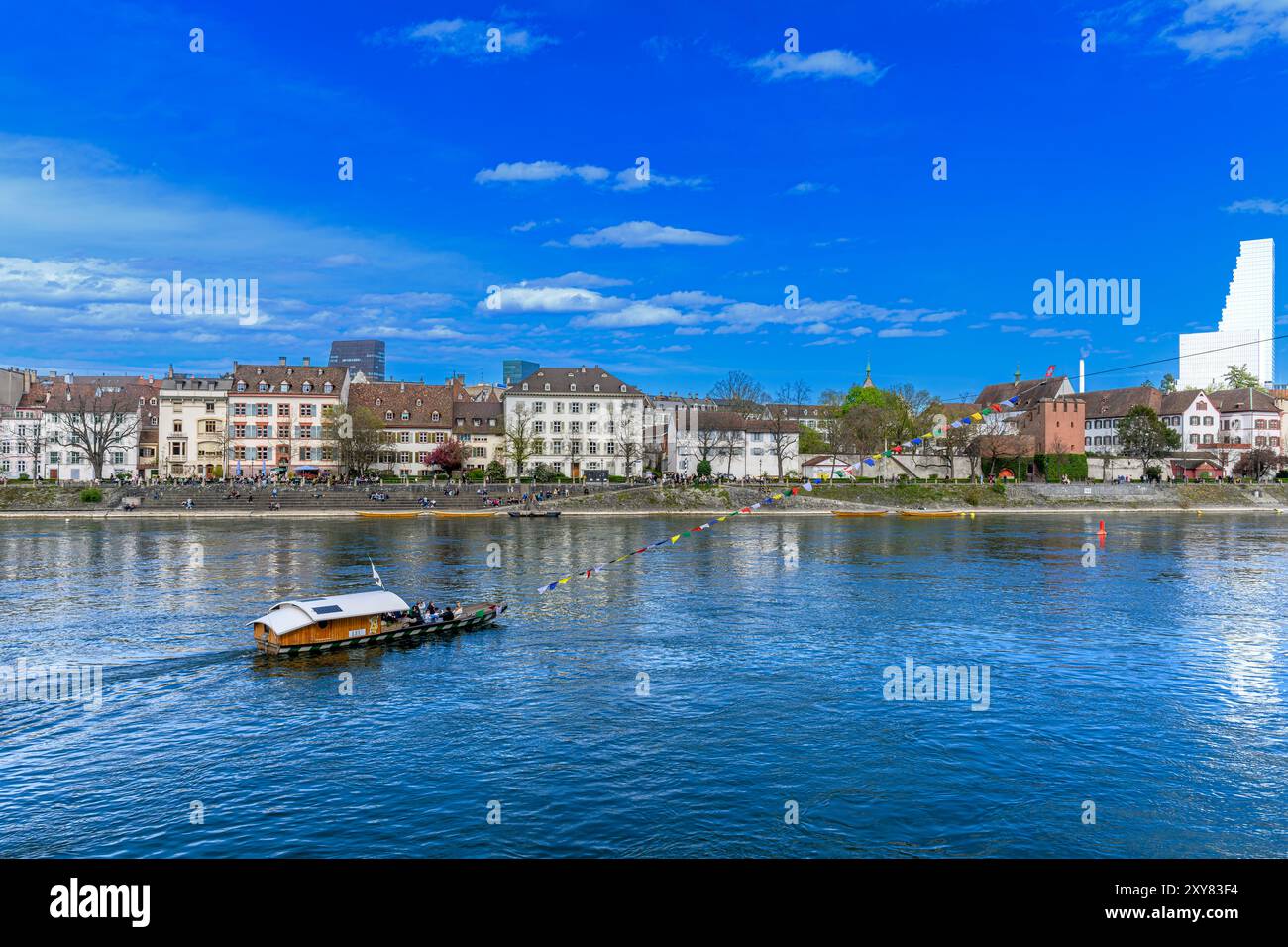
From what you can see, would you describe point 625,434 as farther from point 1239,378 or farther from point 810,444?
point 1239,378

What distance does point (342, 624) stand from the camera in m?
33.9

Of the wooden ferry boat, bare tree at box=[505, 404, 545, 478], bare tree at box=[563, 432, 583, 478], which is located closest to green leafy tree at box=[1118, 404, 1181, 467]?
bare tree at box=[563, 432, 583, 478]

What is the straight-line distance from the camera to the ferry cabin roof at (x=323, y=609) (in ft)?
107

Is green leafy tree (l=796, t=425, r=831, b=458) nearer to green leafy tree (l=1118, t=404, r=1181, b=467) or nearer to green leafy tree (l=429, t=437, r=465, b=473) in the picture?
green leafy tree (l=1118, t=404, r=1181, b=467)

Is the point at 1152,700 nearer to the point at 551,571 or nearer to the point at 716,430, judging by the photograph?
the point at 551,571

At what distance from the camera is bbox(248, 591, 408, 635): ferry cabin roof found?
3262cm

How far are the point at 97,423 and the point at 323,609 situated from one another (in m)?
94.2

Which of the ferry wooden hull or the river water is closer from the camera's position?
the river water

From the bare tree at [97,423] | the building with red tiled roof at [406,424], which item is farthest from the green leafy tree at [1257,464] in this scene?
the bare tree at [97,423]

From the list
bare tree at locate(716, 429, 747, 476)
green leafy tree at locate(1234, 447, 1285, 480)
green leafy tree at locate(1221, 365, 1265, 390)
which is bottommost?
green leafy tree at locate(1234, 447, 1285, 480)

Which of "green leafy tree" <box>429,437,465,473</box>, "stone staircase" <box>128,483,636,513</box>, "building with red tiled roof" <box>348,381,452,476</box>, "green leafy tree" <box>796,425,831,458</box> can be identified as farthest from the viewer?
"green leafy tree" <box>796,425,831,458</box>

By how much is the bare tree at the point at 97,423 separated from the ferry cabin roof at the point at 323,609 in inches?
3494

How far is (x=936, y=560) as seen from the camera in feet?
196
